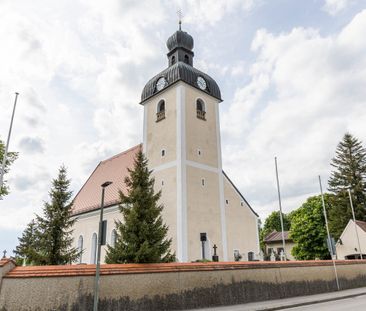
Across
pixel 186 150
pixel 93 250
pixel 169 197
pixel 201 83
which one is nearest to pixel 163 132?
pixel 186 150

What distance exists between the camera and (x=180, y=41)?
2655 cm

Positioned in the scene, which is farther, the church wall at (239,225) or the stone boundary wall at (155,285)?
the church wall at (239,225)

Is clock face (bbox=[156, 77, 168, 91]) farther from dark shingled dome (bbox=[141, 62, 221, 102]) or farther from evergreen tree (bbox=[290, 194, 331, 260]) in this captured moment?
evergreen tree (bbox=[290, 194, 331, 260])

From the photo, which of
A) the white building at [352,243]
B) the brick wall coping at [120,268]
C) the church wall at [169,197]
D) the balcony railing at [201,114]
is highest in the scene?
the balcony railing at [201,114]

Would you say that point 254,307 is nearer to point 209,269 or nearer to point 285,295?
point 209,269

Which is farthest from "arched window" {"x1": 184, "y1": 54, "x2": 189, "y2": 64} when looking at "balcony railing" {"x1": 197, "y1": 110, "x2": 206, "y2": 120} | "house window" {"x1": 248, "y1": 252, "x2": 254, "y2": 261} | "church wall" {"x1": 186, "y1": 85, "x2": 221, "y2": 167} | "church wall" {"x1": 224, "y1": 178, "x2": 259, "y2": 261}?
"house window" {"x1": 248, "y1": 252, "x2": 254, "y2": 261}

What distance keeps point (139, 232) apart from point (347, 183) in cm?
3602

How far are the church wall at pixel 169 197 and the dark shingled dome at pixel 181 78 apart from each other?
7265 mm

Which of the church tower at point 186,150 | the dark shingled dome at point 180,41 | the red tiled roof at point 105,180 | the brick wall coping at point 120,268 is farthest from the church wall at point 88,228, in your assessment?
the dark shingled dome at point 180,41

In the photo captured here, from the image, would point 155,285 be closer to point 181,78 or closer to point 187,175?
point 187,175

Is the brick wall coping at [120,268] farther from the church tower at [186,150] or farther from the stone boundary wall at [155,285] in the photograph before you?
the church tower at [186,150]

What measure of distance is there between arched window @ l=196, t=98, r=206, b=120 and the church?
0.08 metres

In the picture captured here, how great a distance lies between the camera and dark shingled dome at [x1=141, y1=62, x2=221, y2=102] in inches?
949

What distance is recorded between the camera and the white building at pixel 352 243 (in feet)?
96.0
